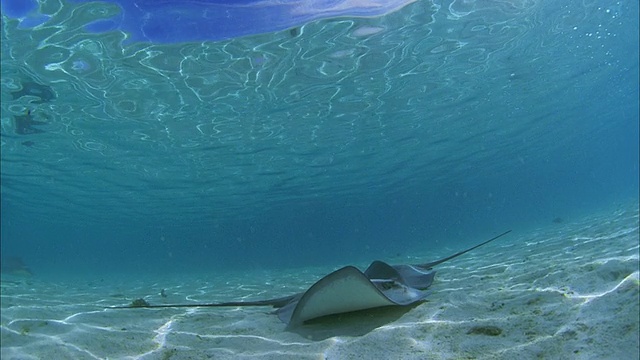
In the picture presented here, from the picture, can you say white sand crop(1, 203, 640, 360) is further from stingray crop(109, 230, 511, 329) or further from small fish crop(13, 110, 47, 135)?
small fish crop(13, 110, 47, 135)

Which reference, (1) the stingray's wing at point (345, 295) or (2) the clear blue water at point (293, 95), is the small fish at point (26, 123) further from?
(1) the stingray's wing at point (345, 295)

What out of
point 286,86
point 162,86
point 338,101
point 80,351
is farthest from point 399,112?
point 80,351

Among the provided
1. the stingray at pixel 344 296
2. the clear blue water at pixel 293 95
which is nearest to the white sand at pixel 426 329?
the stingray at pixel 344 296

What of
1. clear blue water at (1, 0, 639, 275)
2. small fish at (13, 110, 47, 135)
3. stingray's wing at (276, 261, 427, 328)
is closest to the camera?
stingray's wing at (276, 261, 427, 328)

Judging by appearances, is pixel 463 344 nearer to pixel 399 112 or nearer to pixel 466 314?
pixel 466 314

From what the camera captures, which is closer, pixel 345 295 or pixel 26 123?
pixel 345 295

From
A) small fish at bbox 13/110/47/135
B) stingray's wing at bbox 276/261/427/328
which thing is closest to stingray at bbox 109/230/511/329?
stingray's wing at bbox 276/261/427/328

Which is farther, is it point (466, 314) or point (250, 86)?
point (250, 86)

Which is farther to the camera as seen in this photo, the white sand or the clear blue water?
the clear blue water

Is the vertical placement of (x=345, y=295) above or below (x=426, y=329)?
above

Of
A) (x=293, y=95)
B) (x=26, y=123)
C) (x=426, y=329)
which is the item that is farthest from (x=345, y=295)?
(x=26, y=123)

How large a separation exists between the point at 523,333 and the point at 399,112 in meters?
16.6

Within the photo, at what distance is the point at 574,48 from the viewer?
16344 mm

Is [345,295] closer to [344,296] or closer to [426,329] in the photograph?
[344,296]
